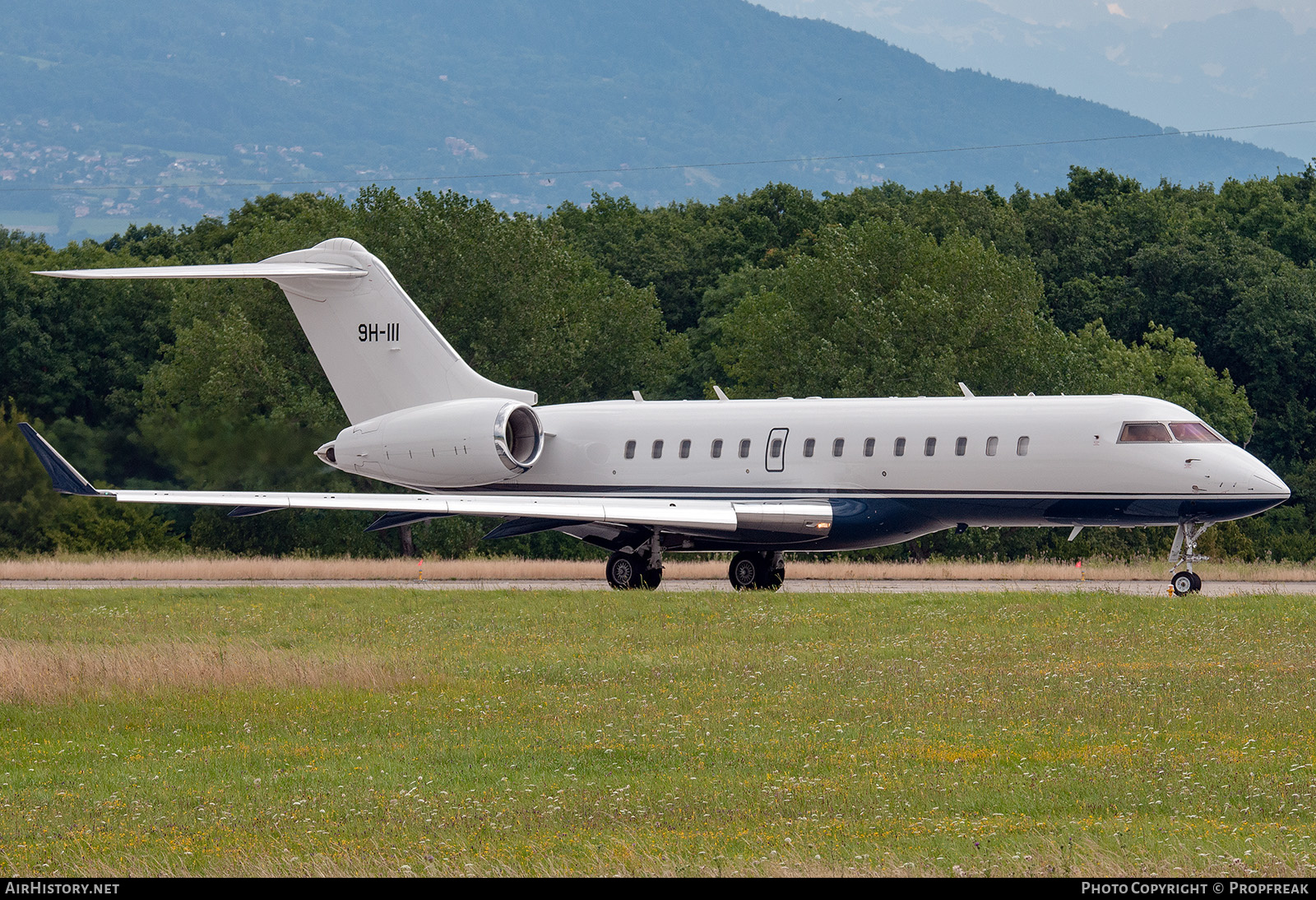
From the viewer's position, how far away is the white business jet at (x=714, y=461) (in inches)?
1017

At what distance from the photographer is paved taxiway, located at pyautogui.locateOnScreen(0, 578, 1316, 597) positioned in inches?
1134

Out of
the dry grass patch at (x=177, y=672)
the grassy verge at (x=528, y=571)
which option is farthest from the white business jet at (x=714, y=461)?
the dry grass patch at (x=177, y=672)

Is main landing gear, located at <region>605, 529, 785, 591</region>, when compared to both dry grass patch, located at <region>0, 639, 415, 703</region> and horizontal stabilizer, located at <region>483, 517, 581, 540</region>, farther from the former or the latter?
dry grass patch, located at <region>0, 639, 415, 703</region>

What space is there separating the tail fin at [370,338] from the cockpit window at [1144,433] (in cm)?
1178

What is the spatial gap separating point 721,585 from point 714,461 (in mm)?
3760

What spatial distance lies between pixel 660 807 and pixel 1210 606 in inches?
580

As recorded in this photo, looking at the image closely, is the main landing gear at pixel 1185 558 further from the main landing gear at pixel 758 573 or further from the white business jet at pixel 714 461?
the main landing gear at pixel 758 573

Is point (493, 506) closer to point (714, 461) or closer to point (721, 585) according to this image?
point (714, 461)

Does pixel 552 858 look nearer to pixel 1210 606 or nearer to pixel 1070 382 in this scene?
pixel 1210 606

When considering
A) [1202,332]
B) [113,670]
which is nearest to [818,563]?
[113,670]

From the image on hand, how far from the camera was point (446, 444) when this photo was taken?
30.0 m

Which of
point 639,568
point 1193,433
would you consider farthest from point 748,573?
point 1193,433

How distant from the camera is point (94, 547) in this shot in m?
46.1

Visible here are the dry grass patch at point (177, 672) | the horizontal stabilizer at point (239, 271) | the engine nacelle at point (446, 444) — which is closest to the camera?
the dry grass patch at point (177, 672)
